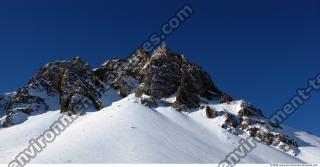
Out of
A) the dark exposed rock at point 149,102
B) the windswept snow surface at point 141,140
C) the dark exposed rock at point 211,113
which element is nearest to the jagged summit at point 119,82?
the dark exposed rock at point 149,102

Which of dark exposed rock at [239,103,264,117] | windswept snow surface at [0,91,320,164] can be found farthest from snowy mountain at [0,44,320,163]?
dark exposed rock at [239,103,264,117]

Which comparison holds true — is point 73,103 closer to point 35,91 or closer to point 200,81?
point 35,91

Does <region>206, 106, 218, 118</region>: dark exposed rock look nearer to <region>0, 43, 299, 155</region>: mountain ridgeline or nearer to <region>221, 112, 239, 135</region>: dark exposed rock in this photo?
<region>0, 43, 299, 155</region>: mountain ridgeline

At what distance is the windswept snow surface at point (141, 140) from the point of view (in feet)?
151

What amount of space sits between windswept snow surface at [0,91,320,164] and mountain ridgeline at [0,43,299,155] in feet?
12.3

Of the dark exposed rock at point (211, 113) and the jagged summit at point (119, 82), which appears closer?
the dark exposed rock at point (211, 113)

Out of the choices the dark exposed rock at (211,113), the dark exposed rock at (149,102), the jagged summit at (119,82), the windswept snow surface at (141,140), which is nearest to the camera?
the windswept snow surface at (141,140)

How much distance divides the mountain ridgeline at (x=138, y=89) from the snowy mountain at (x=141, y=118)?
0.23m

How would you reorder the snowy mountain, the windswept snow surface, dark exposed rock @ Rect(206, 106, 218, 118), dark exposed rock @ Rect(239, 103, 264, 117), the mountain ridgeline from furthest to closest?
dark exposed rock @ Rect(239, 103, 264, 117), the mountain ridgeline, dark exposed rock @ Rect(206, 106, 218, 118), the snowy mountain, the windswept snow surface

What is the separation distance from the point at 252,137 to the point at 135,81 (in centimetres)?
3850

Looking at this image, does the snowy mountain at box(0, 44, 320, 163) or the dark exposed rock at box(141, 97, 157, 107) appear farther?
the dark exposed rock at box(141, 97, 157, 107)

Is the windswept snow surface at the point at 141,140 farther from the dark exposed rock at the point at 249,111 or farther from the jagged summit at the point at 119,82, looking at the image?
the jagged summit at the point at 119,82

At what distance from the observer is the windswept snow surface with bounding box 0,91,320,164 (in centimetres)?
4596

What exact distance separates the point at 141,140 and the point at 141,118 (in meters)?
13.2
